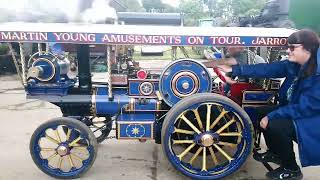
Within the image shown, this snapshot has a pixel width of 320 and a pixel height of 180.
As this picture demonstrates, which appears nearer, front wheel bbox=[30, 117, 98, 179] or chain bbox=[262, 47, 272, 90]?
front wheel bbox=[30, 117, 98, 179]

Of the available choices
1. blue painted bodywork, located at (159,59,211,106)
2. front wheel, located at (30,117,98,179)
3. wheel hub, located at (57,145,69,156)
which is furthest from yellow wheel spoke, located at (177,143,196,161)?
wheel hub, located at (57,145,69,156)

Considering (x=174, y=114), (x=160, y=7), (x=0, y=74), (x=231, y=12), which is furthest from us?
(x=231, y=12)

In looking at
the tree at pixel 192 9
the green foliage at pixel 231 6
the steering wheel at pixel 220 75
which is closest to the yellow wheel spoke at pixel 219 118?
the steering wheel at pixel 220 75

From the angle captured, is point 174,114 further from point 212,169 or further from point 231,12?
point 231,12

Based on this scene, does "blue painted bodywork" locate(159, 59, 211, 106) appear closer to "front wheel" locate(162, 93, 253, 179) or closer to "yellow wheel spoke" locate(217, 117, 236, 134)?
"front wheel" locate(162, 93, 253, 179)

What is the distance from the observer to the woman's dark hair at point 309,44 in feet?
10.6

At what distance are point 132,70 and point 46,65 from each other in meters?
0.90

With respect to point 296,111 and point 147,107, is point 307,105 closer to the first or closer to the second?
point 296,111

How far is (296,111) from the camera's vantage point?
326 centimetres

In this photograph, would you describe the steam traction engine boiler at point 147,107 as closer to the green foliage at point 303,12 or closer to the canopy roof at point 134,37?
the canopy roof at point 134,37

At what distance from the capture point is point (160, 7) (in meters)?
34.6

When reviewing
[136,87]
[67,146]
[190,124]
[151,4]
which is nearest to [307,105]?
[190,124]

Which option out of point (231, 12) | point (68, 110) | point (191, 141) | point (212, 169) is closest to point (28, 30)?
point (68, 110)

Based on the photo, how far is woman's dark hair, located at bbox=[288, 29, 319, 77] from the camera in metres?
3.22
